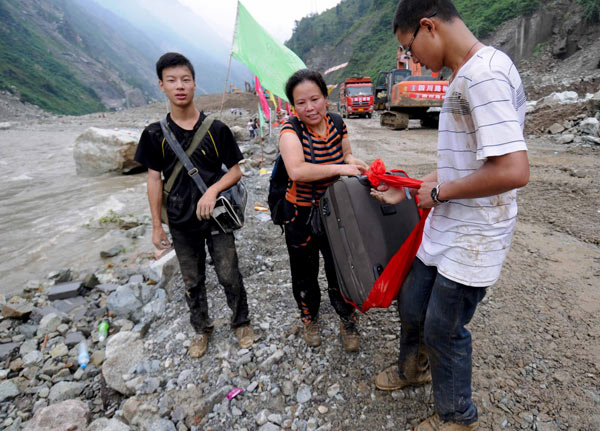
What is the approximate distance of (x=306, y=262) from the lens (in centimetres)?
226

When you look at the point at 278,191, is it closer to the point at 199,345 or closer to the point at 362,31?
the point at 199,345

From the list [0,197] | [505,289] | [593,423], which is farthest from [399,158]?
[0,197]

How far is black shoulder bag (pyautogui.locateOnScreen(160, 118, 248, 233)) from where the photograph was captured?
2.22 meters

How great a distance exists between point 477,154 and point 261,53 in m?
3.67

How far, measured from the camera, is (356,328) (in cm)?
250

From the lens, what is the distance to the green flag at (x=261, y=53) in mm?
4012

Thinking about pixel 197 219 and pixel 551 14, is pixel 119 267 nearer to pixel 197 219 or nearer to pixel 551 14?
pixel 197 219

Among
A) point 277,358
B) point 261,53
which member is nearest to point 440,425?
point 277,358

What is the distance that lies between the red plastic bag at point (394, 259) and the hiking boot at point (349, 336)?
0.80m

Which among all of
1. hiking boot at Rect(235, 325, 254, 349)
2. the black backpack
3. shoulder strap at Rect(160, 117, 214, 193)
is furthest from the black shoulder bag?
hiking boot at Rect(235, 325, 254, 349)

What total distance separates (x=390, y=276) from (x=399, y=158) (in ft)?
24.1

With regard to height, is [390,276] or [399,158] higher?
[390,276]

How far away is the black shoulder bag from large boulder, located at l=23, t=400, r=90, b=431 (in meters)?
1.57

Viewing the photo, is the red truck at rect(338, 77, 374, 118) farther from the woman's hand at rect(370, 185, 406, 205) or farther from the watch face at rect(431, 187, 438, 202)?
the watch face at rect(431, 187, 438, 202)
